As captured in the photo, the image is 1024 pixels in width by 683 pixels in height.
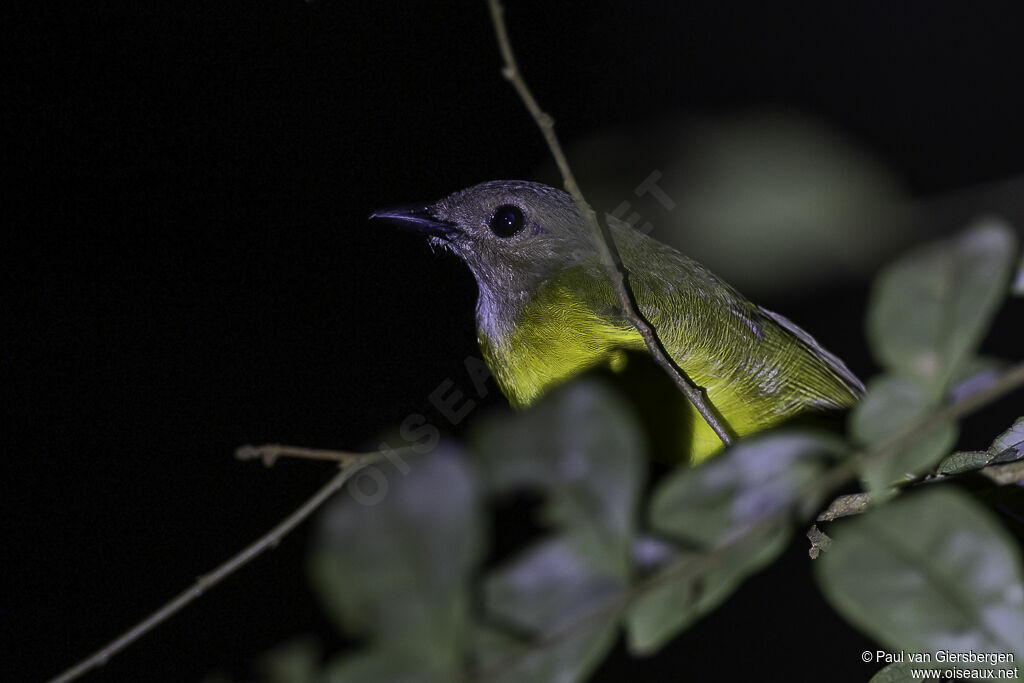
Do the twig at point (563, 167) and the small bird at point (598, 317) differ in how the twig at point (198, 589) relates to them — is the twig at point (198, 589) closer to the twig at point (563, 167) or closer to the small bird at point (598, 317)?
the twig at point (563, 167)

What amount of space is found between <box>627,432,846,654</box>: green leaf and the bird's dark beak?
152 centimetres

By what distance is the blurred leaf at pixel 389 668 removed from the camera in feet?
1.01

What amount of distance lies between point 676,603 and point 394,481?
131 mm

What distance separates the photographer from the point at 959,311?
345 mm

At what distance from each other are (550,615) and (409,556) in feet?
0.22

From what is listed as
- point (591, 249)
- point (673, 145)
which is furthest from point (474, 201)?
point (673, 145)

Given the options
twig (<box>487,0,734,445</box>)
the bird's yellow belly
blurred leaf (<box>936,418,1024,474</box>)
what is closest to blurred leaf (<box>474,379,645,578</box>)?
twig (<box>487,0,734,445</box>)

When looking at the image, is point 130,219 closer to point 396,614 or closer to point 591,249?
point 591,249

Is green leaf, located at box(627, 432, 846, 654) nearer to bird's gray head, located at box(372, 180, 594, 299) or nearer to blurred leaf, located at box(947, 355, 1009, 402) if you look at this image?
blurred leaf, located at box(947, 355, 1009, 402)

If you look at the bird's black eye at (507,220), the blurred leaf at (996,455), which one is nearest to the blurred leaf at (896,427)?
the blurred leaf at (996,455)

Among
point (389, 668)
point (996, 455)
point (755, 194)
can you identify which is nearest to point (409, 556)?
point (389, 668)

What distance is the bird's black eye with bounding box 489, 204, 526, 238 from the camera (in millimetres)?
1790

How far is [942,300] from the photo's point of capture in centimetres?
35

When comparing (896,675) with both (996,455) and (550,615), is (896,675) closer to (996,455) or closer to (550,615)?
(996,455)
